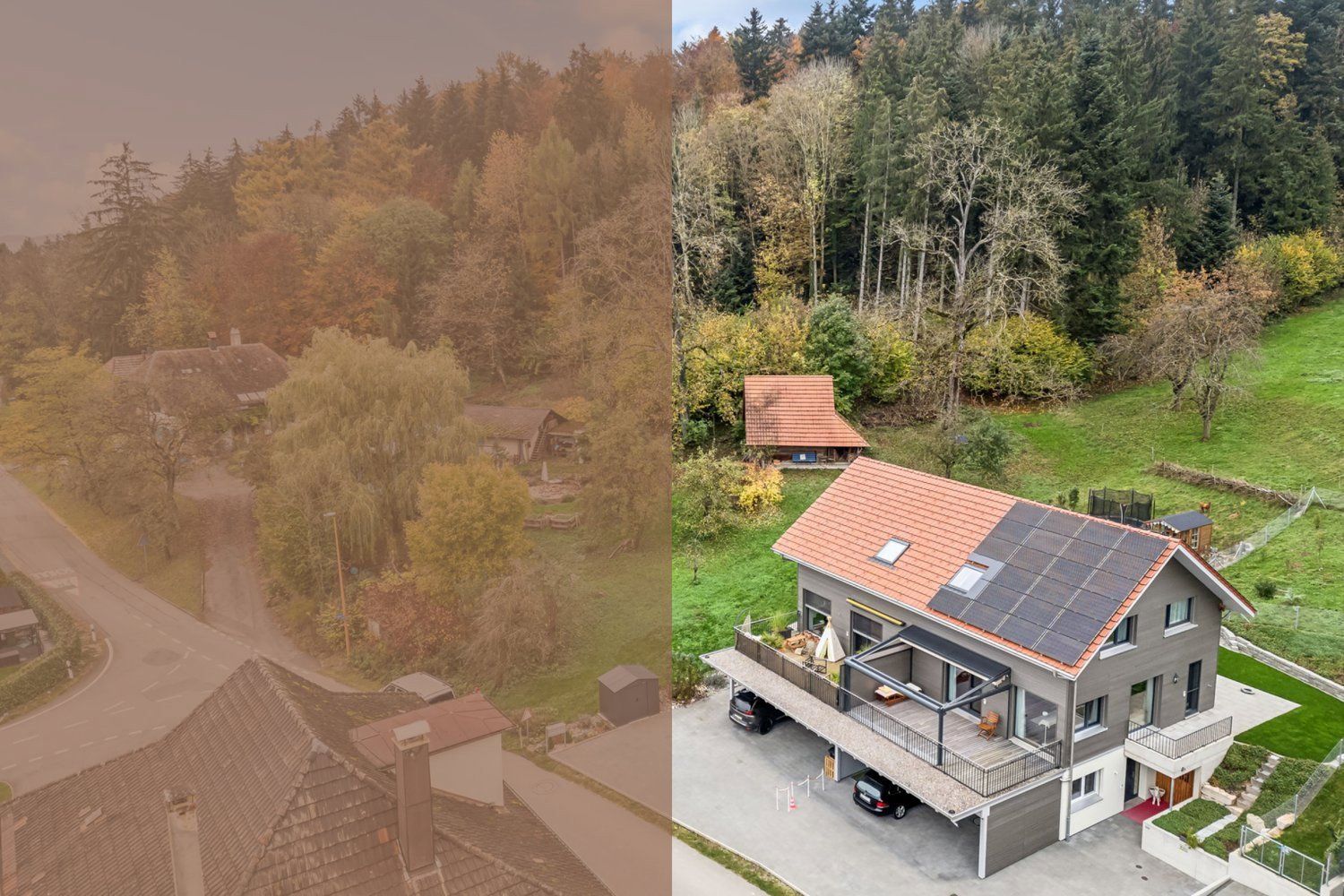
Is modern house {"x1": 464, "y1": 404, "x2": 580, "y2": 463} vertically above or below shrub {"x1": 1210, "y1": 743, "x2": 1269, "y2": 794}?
above

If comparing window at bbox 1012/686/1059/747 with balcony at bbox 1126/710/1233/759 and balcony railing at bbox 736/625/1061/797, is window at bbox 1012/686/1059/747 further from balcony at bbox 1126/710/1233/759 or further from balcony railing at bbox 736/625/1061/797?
balcony at bbox 1126/710/1233/759

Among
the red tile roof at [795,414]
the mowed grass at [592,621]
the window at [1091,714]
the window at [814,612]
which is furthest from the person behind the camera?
the red tile roof at [795,414]

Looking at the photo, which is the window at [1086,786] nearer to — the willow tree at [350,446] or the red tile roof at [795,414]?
the willow tree at [350,446]

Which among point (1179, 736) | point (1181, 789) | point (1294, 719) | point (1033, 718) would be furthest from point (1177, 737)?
point (1294, 719)

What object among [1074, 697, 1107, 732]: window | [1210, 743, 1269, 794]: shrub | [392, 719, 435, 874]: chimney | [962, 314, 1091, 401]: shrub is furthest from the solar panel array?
[962, 314, 1091, 401]: shrub

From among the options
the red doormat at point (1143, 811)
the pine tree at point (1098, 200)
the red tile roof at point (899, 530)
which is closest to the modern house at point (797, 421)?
the red tile roof at point (899, 530)

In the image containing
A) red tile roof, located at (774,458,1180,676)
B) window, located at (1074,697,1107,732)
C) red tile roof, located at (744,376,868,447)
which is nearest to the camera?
window, located at (1074,697,1107,732)
